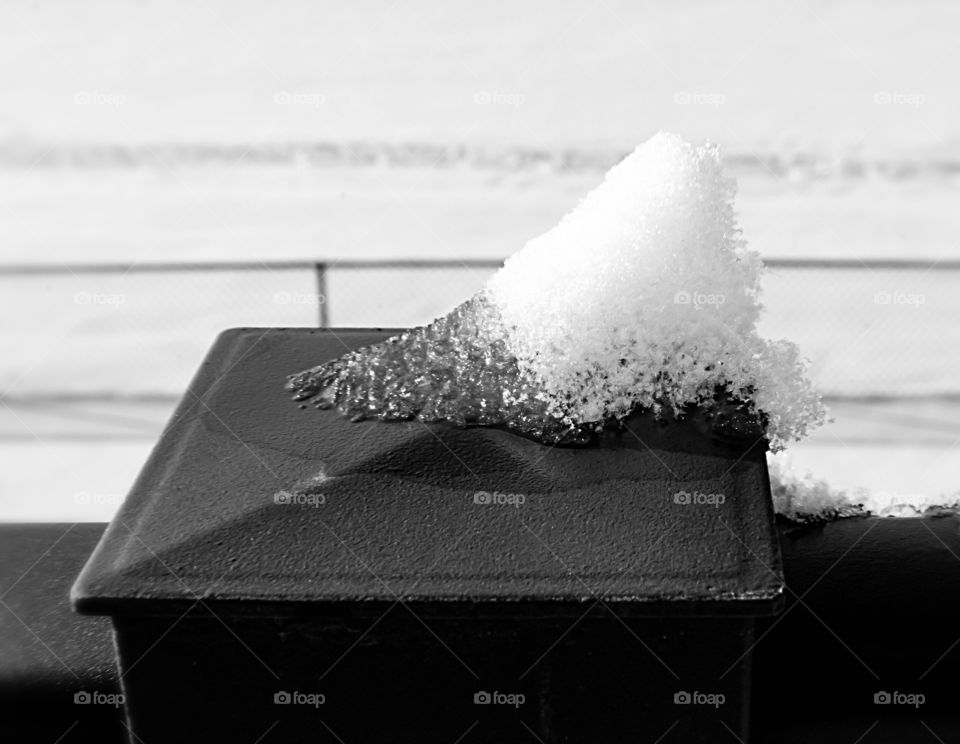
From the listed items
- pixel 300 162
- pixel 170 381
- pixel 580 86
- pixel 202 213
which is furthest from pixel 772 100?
pixel 170 381

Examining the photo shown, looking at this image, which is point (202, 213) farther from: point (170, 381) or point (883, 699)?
point (883, 699)

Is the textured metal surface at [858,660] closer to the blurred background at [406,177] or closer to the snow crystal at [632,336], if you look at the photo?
the snow crystal at [632,336]

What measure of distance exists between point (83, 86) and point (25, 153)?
1397 millimetres

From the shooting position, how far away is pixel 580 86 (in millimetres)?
9430

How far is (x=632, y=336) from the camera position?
148cm

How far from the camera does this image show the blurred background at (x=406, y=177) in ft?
16.3

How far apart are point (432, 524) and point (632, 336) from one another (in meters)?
0.40

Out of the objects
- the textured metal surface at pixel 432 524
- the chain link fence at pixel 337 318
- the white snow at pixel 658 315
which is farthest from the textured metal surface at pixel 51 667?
the chain link fence at pixel 337 318

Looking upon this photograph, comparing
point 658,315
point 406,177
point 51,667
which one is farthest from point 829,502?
point 406,177

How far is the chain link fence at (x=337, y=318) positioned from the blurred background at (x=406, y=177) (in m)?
0.02

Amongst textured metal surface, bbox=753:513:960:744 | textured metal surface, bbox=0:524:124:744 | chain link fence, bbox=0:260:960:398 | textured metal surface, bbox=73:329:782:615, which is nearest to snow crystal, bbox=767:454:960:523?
textured metal surface, bbox=753:513:960:744

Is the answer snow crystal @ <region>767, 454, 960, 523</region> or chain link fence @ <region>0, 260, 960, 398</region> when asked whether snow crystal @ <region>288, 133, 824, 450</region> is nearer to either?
snow crystal @ <region>767, 454, 960, 523</region>

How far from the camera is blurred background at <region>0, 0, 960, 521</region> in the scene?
4965mm

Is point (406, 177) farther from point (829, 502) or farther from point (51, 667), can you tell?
point (51, 667)
